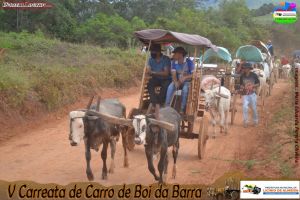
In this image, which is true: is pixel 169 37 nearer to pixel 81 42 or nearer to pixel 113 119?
pixel 113 119

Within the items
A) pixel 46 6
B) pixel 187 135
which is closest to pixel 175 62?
pixel 187 135

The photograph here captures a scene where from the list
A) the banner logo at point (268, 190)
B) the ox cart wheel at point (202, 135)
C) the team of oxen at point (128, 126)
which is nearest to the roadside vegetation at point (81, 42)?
the team of oxen at point (128, 126)

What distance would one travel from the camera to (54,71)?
17.3m

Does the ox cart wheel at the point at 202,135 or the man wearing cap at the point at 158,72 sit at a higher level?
the man wearing cap at the point at 158,72

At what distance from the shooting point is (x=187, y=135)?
34.4ft

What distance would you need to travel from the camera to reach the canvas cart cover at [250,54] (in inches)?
806

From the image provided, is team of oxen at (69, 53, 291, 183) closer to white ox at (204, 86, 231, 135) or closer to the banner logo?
the banner logo

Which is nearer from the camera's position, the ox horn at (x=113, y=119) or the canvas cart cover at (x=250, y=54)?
the ox horn at (x=113, y=119)

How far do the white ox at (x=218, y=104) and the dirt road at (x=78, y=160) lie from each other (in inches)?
18.7

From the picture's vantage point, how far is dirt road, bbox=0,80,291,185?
8.99 metres

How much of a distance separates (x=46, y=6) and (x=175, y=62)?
1833 cm

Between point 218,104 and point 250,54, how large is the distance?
24.2 ft

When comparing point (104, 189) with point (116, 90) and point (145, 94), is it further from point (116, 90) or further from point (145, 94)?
point (116, 90)

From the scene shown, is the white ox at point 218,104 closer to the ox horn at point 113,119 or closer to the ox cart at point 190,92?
the ox cart at point 190,92
